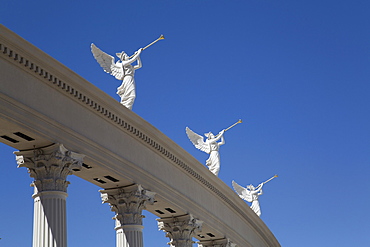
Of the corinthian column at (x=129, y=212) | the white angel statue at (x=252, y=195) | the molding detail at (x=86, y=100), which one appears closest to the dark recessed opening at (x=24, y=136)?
the molding detail at (x=86, y=100)

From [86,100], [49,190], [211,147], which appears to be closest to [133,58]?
[86,100]

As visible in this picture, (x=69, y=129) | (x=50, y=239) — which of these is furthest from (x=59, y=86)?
(x=50, y=239)

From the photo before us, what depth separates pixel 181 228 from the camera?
130ft

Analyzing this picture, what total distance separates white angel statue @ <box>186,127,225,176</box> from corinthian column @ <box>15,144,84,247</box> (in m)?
19.8

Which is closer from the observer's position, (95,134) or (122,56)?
(95,134)

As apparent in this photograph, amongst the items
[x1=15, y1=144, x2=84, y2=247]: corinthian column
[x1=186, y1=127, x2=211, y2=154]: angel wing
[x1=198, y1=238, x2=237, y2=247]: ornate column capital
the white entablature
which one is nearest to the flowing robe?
the white entablature

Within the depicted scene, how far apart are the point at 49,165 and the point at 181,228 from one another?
1351 cm

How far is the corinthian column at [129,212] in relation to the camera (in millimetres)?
33781

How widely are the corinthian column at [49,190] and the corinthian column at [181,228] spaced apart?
483 inches

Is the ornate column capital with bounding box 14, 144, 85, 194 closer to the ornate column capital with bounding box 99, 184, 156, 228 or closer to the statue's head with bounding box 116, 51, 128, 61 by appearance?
the ornate column capital with bounding box 99, 184, 156, 228

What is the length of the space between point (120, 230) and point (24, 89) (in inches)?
414

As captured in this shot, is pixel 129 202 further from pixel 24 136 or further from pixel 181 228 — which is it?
pixel 24 136

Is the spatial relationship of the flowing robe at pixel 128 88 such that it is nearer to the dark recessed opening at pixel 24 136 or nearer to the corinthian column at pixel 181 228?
the dark recessed opening at pixel 24 136

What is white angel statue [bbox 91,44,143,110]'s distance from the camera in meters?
34.8
